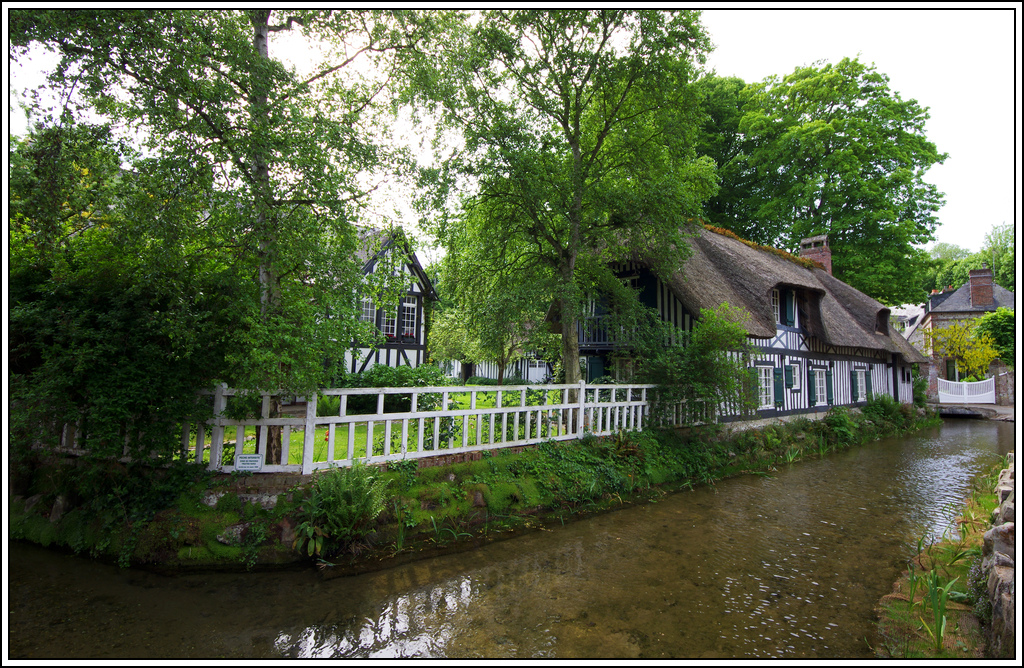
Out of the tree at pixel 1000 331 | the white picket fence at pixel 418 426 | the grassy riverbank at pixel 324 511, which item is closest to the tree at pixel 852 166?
the tree at pixel 1000 331

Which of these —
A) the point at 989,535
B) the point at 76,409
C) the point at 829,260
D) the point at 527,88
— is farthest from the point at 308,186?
the point at 829,260

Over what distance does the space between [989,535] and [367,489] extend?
6195mm

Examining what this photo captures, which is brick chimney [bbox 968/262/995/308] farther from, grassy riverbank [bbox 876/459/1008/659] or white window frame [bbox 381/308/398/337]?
white window frame [bbox 381/308/398/337]

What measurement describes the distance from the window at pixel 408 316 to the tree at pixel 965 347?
79.4 feet

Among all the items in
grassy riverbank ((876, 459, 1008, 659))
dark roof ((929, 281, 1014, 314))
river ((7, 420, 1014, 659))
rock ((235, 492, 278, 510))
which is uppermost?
dark roof ((929, 281, 1014, 314))

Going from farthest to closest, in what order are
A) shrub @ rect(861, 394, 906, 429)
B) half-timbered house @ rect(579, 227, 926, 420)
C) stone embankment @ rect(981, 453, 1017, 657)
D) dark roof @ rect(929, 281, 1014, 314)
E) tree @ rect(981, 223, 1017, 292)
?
1. tree @ rect(981, 223, 1017, 292)
2. dark roof @ rect(929, 281, 1014, 314)
3. shrub @ rect(861, 394, 906, 429)
4. half-timbered house @ rect(579, 227, 926, 420)
5. stone embankment @ rect(981, 453, 1017, 657)

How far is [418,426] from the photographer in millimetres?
6781

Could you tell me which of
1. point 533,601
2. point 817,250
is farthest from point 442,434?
point 817,250

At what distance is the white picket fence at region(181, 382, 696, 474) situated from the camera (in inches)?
229

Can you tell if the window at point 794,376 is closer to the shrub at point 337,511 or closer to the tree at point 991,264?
the shrub at point 337,511

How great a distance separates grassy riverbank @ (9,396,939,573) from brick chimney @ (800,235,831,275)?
55.5ft

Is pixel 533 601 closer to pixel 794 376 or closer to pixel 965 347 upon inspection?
pixel 794 376

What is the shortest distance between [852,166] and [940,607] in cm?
2043

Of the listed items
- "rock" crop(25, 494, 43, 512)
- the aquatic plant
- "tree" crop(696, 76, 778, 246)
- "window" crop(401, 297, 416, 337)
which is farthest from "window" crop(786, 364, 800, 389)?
"rock" crop(25, 494, 43, 512)
